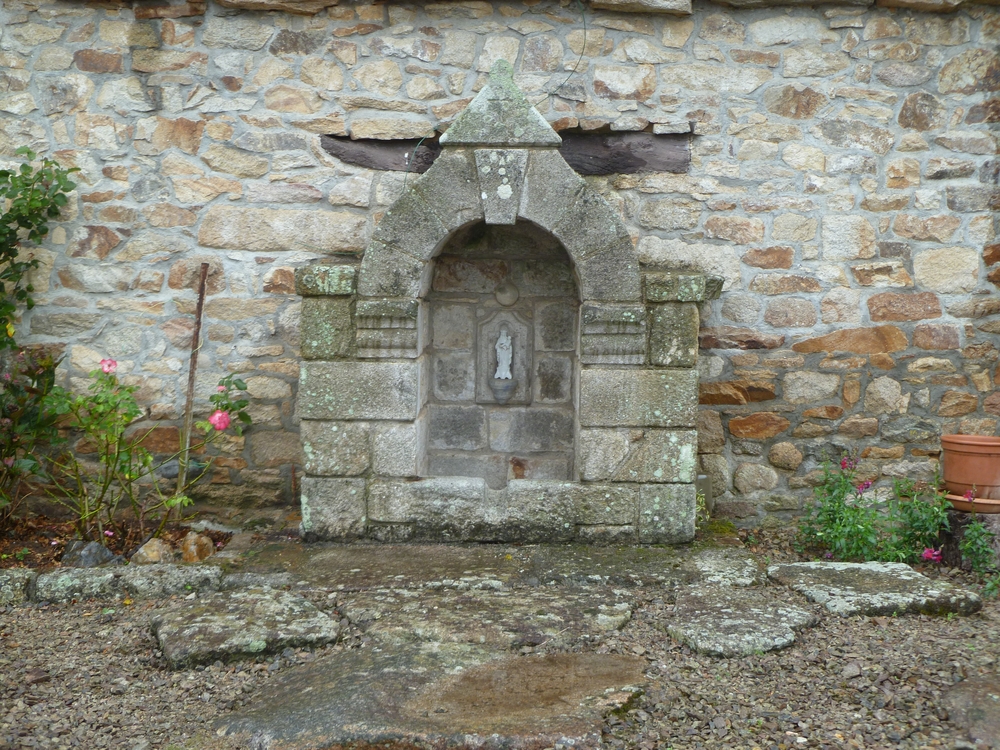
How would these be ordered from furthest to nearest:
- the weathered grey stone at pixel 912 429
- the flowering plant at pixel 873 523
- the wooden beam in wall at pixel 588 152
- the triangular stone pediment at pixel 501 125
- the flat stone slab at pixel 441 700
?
1. the weathered grey stone at pixel 912 429
2. the wooden beam in wall at pixel 588 152
3. the flowering plant at pixel 873 523
4. the triangular stone pediment at pixel 501 125
5. the flat stone slab at pixel 441 700

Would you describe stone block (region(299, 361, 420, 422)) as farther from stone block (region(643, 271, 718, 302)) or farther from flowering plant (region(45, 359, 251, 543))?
stone block (region(643, 271, 718, 302))

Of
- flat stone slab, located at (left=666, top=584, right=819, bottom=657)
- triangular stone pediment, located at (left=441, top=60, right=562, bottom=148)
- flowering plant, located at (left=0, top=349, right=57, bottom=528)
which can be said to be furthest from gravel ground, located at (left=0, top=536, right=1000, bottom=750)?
triangular stone pediment, located at (left=441, top=60, right=562, bottom=148)

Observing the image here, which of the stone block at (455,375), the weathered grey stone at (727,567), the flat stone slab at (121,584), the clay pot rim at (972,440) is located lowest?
the flat stone slab at (121,584)

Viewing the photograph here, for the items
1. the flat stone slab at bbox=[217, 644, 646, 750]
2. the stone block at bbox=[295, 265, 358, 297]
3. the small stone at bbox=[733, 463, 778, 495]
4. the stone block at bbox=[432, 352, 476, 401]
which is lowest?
the flat stone slab at bbox=[217, 644, 646, 750]

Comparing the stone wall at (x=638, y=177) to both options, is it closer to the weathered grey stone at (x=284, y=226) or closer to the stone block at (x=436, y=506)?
the weathered grey stone at (x=284, y=226)

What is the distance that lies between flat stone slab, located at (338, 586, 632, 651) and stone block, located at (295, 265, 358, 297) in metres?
1.37

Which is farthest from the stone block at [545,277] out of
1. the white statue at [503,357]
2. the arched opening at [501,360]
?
the white statue at [503,357]

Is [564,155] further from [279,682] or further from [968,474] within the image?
[279,682]

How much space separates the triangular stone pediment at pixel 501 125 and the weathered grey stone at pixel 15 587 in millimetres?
2595

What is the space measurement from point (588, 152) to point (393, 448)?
1844mm

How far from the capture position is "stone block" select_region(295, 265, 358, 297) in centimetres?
400

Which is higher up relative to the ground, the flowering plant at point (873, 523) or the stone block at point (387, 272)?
the stone block at point (387, 272)

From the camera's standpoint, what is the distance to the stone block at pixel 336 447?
160 inches

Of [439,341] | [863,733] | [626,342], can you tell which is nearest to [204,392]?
[439,341]
